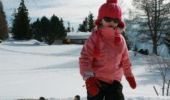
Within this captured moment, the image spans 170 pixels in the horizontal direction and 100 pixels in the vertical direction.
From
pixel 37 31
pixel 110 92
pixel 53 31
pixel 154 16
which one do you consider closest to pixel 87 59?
pixel 110 92

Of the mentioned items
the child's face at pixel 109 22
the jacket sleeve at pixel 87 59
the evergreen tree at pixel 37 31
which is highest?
the child's face at pixel 109 22

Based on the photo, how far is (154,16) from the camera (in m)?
63.3

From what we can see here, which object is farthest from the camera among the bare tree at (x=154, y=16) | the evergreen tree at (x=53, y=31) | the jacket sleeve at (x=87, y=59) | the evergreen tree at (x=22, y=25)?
the evergreen tree at (x=53, y=31)

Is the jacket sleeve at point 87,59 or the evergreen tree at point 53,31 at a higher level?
the jacket sleeve at point 87,59

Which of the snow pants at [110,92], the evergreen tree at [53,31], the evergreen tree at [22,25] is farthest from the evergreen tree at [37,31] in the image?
the snow pants at [110,92]

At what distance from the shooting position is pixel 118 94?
17.1 ft

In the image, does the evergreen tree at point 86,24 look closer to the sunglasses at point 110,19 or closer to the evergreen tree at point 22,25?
the evergreen tree at point 22,25

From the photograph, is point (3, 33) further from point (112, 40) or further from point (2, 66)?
point (112, 40)

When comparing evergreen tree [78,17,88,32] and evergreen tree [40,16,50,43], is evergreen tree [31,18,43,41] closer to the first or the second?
evergreen tree [40,16,50,43]

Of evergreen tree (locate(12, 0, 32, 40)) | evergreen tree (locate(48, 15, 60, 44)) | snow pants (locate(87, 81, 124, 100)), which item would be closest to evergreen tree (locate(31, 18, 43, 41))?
evergreen tree (locate(48, 15, 60, 44))

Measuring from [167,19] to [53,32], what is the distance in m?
44.8

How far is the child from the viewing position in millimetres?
5262

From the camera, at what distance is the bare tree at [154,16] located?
206ft

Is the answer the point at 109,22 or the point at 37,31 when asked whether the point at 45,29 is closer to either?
the point at 37,31
